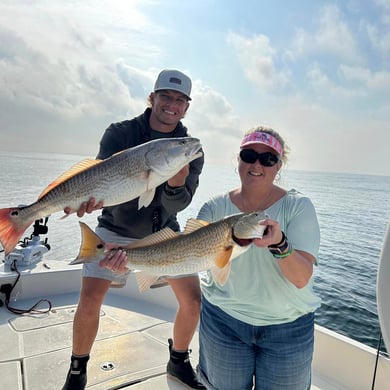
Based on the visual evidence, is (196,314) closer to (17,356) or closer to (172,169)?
(172,169)

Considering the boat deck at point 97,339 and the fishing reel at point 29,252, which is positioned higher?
the fishing reel at point 29,252

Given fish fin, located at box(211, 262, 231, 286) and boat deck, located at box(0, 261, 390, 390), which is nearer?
fish fin, located at box(211, 262, 231, 286)

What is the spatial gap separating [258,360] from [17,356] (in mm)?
2510

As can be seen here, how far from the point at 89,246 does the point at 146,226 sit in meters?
1.06

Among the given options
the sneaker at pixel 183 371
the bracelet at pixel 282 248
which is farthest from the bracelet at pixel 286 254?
the sneaker at pixel 183 371

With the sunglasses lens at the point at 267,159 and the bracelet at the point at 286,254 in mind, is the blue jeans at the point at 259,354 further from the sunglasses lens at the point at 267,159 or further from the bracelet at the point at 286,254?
the sunglasses lens at the point at 267,159

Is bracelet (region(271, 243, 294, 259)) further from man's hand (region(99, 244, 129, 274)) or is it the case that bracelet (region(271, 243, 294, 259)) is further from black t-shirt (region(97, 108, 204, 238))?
black t-shirt (region(97, 108, 204, 238))

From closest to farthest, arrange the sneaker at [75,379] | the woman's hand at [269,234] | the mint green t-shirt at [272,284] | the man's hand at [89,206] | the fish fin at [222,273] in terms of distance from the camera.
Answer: the woman's hand at [269,234]
the fish fin at [222,273]
the mint green t-shirt at [272,284]
the man's hand at [89,206]
the sneaker at [75,379]

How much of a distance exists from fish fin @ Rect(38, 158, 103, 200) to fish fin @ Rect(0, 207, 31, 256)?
0.65 ft

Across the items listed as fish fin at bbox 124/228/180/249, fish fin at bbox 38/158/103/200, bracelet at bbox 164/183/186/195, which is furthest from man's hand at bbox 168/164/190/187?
fish fin at bbox 38/158/103/200

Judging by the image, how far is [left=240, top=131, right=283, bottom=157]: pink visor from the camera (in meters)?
2.37

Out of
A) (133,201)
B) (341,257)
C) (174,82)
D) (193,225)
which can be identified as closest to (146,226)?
(133,201)

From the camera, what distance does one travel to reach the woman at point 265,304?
2.28m

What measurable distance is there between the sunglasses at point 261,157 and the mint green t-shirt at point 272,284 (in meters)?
0.25
